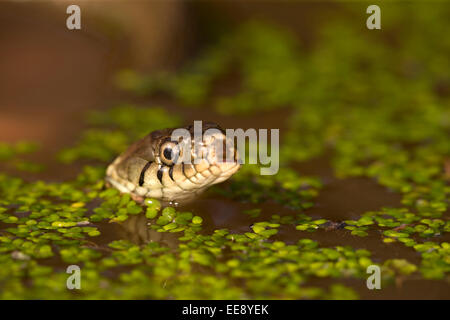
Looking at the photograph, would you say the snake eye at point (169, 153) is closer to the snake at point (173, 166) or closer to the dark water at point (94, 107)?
the snake at point (173, 166)

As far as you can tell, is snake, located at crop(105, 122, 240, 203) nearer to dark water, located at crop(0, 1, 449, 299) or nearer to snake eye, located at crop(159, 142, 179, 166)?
snake eye, located at crop(159, 142, 179, 166)

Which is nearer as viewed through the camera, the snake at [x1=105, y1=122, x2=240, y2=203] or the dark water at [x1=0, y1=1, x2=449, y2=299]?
the snake at [x1=105, y1=122, x2=240, y2=203]

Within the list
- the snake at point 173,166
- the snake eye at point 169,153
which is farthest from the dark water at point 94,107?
the snake eye at point 169,153

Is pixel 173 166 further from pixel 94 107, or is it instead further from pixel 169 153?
pixel 94 107

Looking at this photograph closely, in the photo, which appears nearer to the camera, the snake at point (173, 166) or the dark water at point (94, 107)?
the snake at point (173, 166)

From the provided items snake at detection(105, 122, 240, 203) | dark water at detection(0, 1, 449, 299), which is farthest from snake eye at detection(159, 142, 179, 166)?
dark water at detection(0, 1, 449, 299)

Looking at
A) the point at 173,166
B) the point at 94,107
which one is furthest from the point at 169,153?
the point at 94,107

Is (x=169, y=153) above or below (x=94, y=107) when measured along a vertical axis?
below
